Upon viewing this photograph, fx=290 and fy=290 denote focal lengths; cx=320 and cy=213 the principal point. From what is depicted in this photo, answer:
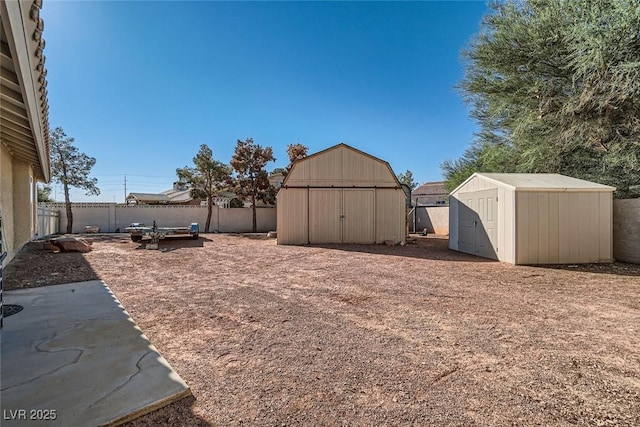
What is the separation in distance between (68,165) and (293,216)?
15541 millimetres

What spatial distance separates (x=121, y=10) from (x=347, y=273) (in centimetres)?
724

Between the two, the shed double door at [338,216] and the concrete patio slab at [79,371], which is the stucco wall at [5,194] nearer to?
the concrete patio slab at [79,371]

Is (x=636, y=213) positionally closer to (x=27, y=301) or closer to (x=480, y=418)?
(x=480, y=418)

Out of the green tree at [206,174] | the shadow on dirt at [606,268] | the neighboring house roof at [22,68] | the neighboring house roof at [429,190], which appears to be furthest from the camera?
the neighboring house roof at [429,190]

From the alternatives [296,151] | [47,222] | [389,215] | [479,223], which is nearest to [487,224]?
[479,223]

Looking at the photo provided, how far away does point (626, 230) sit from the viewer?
24.1ft

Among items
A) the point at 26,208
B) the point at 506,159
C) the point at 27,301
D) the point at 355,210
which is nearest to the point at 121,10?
the point at 27,301

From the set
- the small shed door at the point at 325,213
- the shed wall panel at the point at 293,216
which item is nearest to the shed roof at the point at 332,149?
the shed wall panel at the point at 293,216

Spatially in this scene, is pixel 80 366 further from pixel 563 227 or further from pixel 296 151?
pixel 296 151

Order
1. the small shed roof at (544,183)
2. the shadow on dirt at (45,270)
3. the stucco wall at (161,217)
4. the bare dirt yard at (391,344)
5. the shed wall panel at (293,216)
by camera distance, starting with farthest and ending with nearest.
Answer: the stucco wall at (161,217), the shed wall panel at (293,216), the small shed roof at (544,183), the shadow on dirt at (45,270), the bare dirt yard at (391,344)

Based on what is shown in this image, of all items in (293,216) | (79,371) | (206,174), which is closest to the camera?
(79,371)

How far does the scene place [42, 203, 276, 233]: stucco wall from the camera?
17.5m

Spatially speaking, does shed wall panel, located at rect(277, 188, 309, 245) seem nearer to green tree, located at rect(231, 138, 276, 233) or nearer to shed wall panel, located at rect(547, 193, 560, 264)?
green tree, located at rect(231, 138, 276, 233)

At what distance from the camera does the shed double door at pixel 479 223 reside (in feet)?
26.5
